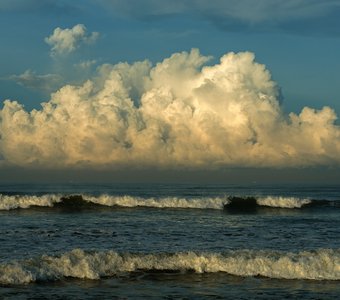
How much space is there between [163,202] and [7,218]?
22.8 m

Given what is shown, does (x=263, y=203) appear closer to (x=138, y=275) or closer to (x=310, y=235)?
(x=310, y=235)

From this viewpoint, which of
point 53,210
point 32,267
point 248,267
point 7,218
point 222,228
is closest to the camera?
point 32,267

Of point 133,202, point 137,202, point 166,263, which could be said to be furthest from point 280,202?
point 166,263

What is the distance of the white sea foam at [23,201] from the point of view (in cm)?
5709

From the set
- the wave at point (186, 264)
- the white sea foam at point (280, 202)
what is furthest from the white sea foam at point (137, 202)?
the wave at point (186, 264)

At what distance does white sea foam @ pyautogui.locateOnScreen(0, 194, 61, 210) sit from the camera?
57.1 m

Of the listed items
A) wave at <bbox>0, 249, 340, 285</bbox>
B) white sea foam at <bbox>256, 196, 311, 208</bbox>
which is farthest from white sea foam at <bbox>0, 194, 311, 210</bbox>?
wave at <bbox>0, 249, 340, 285</bbox>

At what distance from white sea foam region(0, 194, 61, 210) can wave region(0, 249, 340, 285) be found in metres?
37.5

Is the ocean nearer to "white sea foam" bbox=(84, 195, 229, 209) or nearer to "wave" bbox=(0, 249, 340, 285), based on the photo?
"wave" bbox=(0, 249, 340, 285)

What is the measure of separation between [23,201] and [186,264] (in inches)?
1610

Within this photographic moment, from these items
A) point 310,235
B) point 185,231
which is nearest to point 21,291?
point 185,231

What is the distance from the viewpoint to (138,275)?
20797 millimetres

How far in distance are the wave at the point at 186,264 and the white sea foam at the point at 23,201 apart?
37.5 metres

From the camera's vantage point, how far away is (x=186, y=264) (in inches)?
871
